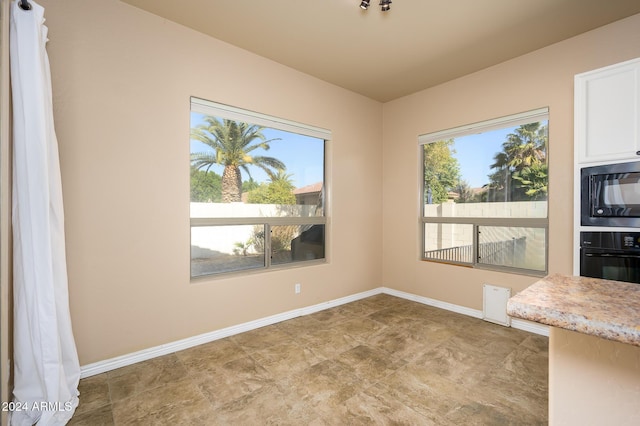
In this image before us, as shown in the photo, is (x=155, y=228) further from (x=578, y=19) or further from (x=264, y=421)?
(x=578, y=19)

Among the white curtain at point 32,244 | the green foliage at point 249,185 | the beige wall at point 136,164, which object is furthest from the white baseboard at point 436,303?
the white curtain at point 32,244

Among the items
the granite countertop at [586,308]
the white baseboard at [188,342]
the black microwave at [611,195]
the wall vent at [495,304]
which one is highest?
the black microwave at [611,195]

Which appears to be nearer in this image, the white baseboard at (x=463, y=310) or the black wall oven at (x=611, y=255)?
the black wall oven at (x=611, y=255)

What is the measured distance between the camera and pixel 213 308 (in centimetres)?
281

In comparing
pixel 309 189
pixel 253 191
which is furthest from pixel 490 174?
pixel 253 191

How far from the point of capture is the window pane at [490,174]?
3.06 meters

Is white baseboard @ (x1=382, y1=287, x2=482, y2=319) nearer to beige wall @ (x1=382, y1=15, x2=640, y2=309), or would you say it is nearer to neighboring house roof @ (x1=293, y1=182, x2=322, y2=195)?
beige wall @ (x1=382, y1=15, x2=640, y2=309)

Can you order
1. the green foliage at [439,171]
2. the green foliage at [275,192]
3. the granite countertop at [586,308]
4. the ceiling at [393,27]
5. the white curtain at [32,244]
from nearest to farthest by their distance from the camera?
the granite countertop at [586,308] → the white curtain at [32,244] → the ceiling at [393,27] → the green foliage at [275,192] → the green foliage at [439,171]

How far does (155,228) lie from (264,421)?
1.70m

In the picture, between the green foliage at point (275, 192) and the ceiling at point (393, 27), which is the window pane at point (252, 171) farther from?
the ceiling at point (393, 27)

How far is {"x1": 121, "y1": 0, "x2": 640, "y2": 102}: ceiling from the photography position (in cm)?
234

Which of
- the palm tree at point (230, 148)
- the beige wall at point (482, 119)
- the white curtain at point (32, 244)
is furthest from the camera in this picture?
the palm tree at point (230, 148)

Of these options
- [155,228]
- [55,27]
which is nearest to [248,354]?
[155,228]

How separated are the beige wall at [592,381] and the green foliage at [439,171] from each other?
3077 millimetres
